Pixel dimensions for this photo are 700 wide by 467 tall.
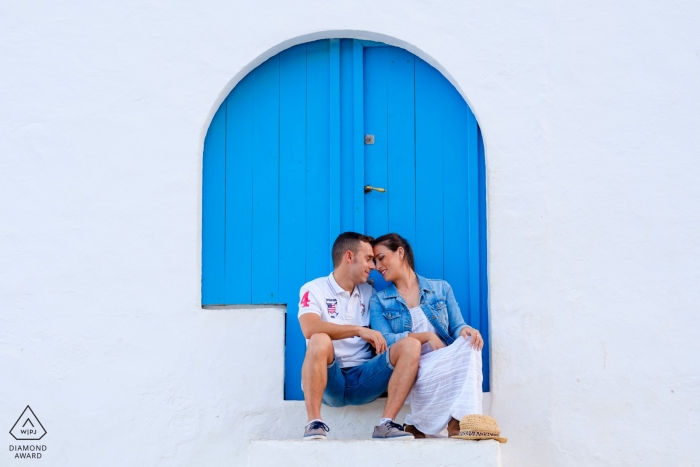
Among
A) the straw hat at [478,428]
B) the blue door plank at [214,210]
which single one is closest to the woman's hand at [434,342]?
the straw hat at [478,428]

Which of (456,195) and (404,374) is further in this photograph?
(456,195)

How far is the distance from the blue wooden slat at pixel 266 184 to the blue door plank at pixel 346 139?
380mm

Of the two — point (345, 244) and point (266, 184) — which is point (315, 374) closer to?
point (345, 244)

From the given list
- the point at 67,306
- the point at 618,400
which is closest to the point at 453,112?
the point at 618,400

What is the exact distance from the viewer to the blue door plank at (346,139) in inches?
206

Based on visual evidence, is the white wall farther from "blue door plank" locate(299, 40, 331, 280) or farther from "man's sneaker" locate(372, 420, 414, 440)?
"man's sneaker" locate(372, 420, 414, 440)

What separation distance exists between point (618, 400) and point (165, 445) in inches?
97.4

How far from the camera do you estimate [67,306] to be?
4980 millimetres

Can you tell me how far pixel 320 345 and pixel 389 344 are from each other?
44cm

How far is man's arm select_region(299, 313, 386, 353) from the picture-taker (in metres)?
4.68

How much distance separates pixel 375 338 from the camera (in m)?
4.68

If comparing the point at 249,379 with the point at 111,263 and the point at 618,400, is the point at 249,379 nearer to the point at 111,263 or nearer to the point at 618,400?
the point at 111,263

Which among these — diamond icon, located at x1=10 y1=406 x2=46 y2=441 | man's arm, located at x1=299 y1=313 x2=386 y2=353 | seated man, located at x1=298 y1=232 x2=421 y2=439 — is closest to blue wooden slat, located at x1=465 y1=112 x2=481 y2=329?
seated man, located at x1=298 y1=232 x2=421 y2=439

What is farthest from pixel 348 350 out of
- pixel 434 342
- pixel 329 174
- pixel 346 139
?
pixel 346 139
